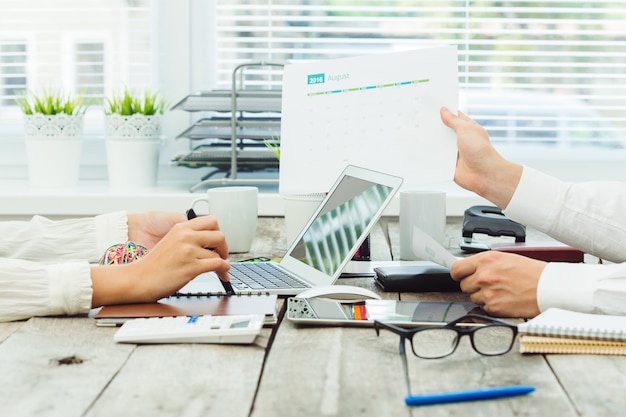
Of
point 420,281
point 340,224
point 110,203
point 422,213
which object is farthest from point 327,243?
point 110,203

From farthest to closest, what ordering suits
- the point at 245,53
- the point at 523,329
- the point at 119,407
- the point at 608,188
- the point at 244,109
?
1. the point at 245,53
2. the point at 244,109
3. the point at 608,188
4. the point at 523,329
5. the point at 119,407

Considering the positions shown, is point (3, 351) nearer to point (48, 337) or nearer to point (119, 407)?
point (48, 337)

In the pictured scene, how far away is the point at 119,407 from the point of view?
74 cm

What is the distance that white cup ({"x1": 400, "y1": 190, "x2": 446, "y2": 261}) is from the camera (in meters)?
1.52

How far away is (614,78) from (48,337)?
1.93 m

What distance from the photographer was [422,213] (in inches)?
60.2

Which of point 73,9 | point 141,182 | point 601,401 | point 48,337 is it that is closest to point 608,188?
point 601,401

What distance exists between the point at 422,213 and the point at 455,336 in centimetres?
A: 60

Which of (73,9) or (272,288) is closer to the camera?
(272,288)

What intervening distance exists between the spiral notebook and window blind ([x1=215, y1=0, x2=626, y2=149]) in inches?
54.8

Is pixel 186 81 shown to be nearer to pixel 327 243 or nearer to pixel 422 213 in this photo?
pixel 422 213

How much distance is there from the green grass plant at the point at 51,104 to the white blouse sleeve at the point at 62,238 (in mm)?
739

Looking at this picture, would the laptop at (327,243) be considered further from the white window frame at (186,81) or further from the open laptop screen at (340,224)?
the white window frame at (186,81)

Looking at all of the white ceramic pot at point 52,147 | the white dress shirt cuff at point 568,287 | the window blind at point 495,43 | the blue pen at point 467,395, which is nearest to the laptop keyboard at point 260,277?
the white dress shirt cuff at point 568,287
